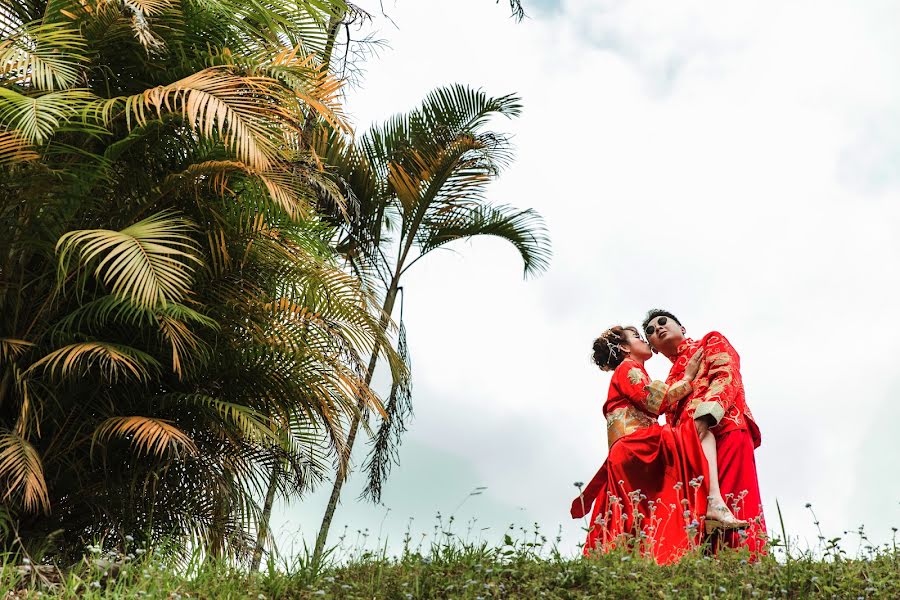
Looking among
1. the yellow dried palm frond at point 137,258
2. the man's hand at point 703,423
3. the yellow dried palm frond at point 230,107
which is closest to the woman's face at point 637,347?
the man's hand at point 703,423

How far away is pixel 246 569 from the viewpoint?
18.5ft

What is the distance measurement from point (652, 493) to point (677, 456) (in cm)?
37

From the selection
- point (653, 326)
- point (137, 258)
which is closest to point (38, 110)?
point (137, 258)

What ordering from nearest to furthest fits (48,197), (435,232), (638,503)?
(638,503), (48,197), (435,232)

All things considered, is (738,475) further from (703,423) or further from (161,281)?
(161,281)

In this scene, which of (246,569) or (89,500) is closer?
(246,569)

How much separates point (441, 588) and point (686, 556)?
1356 mm

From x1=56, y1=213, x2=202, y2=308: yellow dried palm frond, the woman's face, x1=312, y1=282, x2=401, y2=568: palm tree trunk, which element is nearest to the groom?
the woman's face

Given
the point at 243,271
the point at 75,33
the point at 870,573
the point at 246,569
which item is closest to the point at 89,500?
the point at 243,271

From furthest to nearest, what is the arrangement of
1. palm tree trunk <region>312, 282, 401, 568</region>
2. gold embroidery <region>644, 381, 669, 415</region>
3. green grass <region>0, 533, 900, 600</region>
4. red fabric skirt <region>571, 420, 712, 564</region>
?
1. palm tree trunk <region>312, 282, 401, 568</region>
2. gold embroidery <region>644, 381, 669, 415</region>
3. red fabric skirt <region>571, 420, 712, 564</region>
4. green grass <region>0, 533, 900, 600</region>

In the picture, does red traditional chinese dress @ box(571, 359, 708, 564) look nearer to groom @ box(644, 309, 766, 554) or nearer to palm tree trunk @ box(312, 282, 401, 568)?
groom @ box(644, 309, 766, 554)

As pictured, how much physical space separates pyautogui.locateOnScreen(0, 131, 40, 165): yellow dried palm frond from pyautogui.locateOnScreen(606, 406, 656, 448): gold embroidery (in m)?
4.81

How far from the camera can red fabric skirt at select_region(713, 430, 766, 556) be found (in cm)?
A: 663

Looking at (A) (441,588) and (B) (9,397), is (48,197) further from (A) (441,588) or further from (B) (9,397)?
(A) (441,588)
